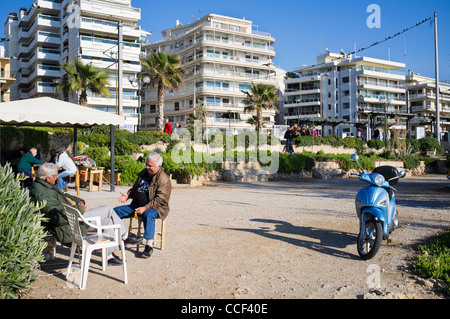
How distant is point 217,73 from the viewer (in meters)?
57.0

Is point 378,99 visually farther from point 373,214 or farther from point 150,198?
point 150,198

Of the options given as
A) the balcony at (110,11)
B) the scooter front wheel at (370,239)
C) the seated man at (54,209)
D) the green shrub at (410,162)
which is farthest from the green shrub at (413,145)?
the balcony at (110,11)

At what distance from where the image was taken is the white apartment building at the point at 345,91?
70438 millimetres

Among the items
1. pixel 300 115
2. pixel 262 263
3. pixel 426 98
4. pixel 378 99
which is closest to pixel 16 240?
pixel 262 263

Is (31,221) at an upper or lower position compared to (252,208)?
upper

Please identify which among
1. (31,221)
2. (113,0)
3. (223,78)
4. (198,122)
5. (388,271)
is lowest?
(388,271)

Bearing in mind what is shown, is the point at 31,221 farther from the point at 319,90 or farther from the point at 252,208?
the point at 319,90

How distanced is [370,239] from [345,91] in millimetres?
71532

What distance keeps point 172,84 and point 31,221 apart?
1297 inches

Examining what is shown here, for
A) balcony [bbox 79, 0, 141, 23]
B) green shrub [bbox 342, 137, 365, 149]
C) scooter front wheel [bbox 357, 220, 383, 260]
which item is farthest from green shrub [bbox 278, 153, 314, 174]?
balcony [bbox 79, 0, 141, 23]

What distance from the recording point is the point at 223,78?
5738 cm

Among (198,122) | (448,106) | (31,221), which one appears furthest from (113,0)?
(448,106)

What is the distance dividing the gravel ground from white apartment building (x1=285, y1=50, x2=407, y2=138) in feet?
207
